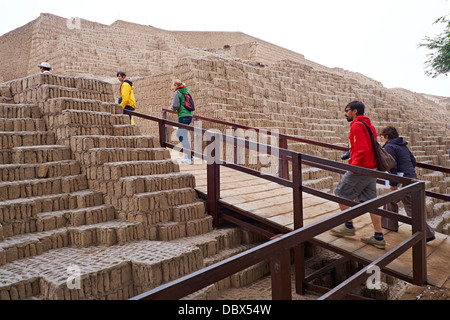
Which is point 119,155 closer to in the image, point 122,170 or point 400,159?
point 122,170

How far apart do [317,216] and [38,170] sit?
3.37m

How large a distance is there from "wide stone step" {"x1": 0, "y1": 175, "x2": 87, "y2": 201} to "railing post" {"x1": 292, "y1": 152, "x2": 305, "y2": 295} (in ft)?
8.26

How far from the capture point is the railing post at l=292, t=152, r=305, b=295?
11.5 feet

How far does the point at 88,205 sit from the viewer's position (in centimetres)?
389

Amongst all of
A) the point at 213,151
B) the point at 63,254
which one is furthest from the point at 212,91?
the point at 63,254

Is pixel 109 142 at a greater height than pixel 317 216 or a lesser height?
greater

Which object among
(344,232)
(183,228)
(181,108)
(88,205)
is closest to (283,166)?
(181,108)

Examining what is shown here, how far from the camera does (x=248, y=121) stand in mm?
8820

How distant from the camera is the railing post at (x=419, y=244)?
3.00 metres

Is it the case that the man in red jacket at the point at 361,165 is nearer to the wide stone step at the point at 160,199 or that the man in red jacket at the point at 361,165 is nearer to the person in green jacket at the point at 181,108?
the wide stone step at the point at 160,199

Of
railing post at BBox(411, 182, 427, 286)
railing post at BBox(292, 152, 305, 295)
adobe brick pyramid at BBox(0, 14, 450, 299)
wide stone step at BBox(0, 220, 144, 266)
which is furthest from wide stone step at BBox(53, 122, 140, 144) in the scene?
railing post at BBox(411, 182, 427, 286)

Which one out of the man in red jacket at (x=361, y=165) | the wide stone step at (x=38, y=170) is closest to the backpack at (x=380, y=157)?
the man in red jacket at (x=361, y=165)

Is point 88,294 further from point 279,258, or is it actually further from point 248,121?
point 248,121

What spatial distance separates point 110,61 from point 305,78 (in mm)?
10010
